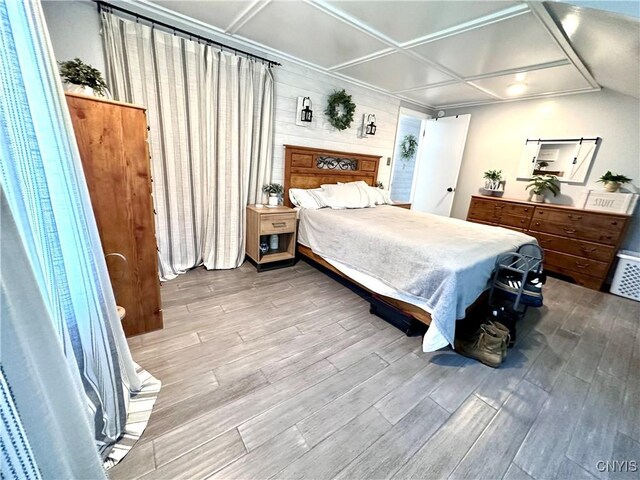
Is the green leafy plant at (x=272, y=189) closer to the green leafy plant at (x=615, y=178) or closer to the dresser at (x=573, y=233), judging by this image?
the dresser at (x=573, y=233)

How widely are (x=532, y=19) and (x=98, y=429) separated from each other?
3.63m

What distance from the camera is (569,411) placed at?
4.88ft

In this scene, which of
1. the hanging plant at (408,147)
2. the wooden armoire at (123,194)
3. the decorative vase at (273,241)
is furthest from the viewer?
the hanging plant at (408,147)

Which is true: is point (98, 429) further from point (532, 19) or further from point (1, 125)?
point (532, 19)

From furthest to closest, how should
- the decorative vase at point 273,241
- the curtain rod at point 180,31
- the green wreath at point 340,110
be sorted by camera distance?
the green wreath at point 340,110
the decorative vase at point 273,241
the curtain rod at point 180,31

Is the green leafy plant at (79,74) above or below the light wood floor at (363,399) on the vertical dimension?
above

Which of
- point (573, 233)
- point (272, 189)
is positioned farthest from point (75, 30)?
point (573, 233)

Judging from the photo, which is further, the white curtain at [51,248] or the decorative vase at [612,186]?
the decorative vase at [612,186]

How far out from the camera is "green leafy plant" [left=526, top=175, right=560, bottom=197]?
362 centimetres

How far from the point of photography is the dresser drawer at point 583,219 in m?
2.95

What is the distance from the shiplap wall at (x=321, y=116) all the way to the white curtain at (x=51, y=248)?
94.7 inches

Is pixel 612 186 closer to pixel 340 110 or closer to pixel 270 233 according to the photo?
pixel 340 110

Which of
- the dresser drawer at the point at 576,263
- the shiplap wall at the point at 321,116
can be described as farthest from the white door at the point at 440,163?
the dresser drawer at the point at 576,263

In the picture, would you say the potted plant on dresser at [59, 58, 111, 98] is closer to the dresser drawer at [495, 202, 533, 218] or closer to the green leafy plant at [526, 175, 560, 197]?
the dresser drawer at [495, 202, 533, 218]
